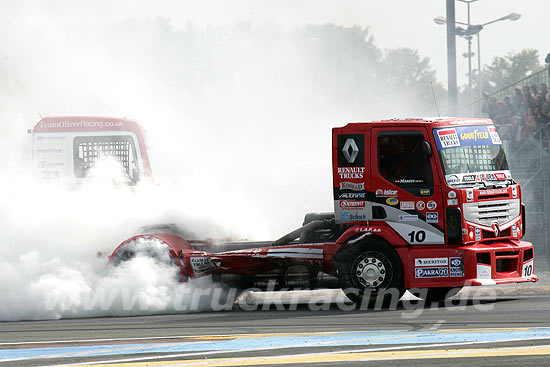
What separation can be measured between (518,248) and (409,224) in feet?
4.65

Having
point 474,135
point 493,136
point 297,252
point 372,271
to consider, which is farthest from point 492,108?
point 372,271

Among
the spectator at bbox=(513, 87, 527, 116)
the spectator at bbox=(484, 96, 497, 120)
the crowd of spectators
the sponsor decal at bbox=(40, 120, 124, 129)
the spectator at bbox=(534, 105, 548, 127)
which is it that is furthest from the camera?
the spectator at bbox=(484, 96, 497, 120)

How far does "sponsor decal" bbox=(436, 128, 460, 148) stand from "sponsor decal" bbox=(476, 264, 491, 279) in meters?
1.57

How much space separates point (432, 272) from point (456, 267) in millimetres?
309

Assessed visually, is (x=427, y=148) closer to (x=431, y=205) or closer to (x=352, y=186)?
(x=431, y=205)

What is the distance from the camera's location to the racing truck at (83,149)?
15.3 m

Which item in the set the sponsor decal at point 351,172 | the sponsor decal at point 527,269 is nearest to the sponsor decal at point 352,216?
the sponsor decal at point 351,172

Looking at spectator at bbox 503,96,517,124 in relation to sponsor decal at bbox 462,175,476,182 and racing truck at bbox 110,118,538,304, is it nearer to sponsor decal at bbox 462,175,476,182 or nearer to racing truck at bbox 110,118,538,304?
racing truck at bbox 110,118,538,304

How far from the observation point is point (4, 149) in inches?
674

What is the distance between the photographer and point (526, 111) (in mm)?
20531

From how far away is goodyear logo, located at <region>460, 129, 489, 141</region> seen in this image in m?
11.9

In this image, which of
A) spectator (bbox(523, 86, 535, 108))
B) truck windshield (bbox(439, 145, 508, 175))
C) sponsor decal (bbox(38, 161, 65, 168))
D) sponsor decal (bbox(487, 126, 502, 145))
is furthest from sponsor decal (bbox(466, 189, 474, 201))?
spectator (bbox(523, 86, 535, 108))

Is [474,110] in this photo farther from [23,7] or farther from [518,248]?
[518,248]

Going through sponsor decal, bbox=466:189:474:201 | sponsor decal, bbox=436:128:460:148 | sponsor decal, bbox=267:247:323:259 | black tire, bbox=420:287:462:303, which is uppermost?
sponsor decal, bbox=436:128:460:148
